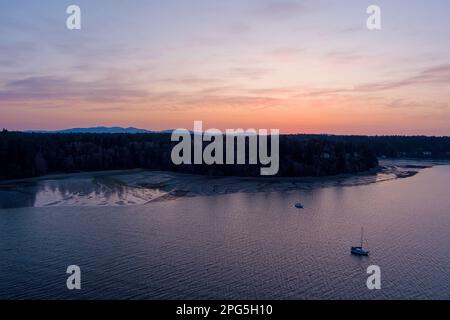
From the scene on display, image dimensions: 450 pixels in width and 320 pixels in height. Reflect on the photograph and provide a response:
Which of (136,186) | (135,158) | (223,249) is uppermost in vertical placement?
(135,158)

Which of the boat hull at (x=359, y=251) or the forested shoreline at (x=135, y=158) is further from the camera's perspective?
the forested shoreline at (x=135, y=158)

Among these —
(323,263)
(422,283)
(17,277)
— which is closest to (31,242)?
(17,277)

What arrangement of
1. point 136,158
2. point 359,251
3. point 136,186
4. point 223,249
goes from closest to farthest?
point 359,251 → point 223,249 → point 136,186 → point 136,158

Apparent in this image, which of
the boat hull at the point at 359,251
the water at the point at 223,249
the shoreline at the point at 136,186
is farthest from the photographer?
the shoreline at the point at 136,186

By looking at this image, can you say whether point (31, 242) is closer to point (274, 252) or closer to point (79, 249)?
point (79, 249)

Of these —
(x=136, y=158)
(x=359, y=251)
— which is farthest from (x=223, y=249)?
(x=136, y=158)

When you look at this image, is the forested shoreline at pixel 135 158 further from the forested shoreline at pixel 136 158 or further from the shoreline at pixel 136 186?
the shoreline at pixel 136 186

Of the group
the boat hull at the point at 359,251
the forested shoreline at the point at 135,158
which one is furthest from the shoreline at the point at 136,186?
the boat hull at the point at 359,251

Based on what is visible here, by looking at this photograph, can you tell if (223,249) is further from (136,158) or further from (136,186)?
(136,158)
